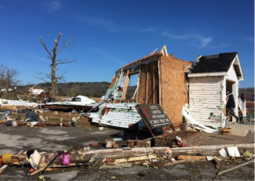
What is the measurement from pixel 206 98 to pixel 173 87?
229cm

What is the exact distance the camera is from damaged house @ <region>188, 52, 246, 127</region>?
1065 cm

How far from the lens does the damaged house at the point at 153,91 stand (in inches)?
399

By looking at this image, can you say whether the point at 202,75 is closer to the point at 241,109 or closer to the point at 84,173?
the point at 241,109

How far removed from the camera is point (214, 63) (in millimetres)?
11812

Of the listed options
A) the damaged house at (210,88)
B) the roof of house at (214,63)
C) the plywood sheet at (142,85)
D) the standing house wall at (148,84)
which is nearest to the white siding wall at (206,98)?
the damaged house at (210,88)

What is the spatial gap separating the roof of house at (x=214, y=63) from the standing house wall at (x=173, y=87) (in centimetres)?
110

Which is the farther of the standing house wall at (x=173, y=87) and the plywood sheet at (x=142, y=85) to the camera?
the plywood sheet at (x=142, y=85)

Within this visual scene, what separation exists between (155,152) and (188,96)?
740 cm

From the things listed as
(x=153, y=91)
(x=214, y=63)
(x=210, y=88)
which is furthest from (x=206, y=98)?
(x=153, y=91)

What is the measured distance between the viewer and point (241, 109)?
1558cm

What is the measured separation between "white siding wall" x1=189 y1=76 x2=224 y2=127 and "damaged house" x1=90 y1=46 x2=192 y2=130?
0.56m

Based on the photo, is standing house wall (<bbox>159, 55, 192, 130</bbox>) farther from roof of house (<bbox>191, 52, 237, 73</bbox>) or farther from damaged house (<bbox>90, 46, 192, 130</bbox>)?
roof of house (<bbox>191, 52, 237, 73</bbox>)

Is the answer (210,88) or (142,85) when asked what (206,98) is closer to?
(210,88)

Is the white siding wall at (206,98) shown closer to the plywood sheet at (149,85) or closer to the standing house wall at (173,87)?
the standing house wall at (173,87)
